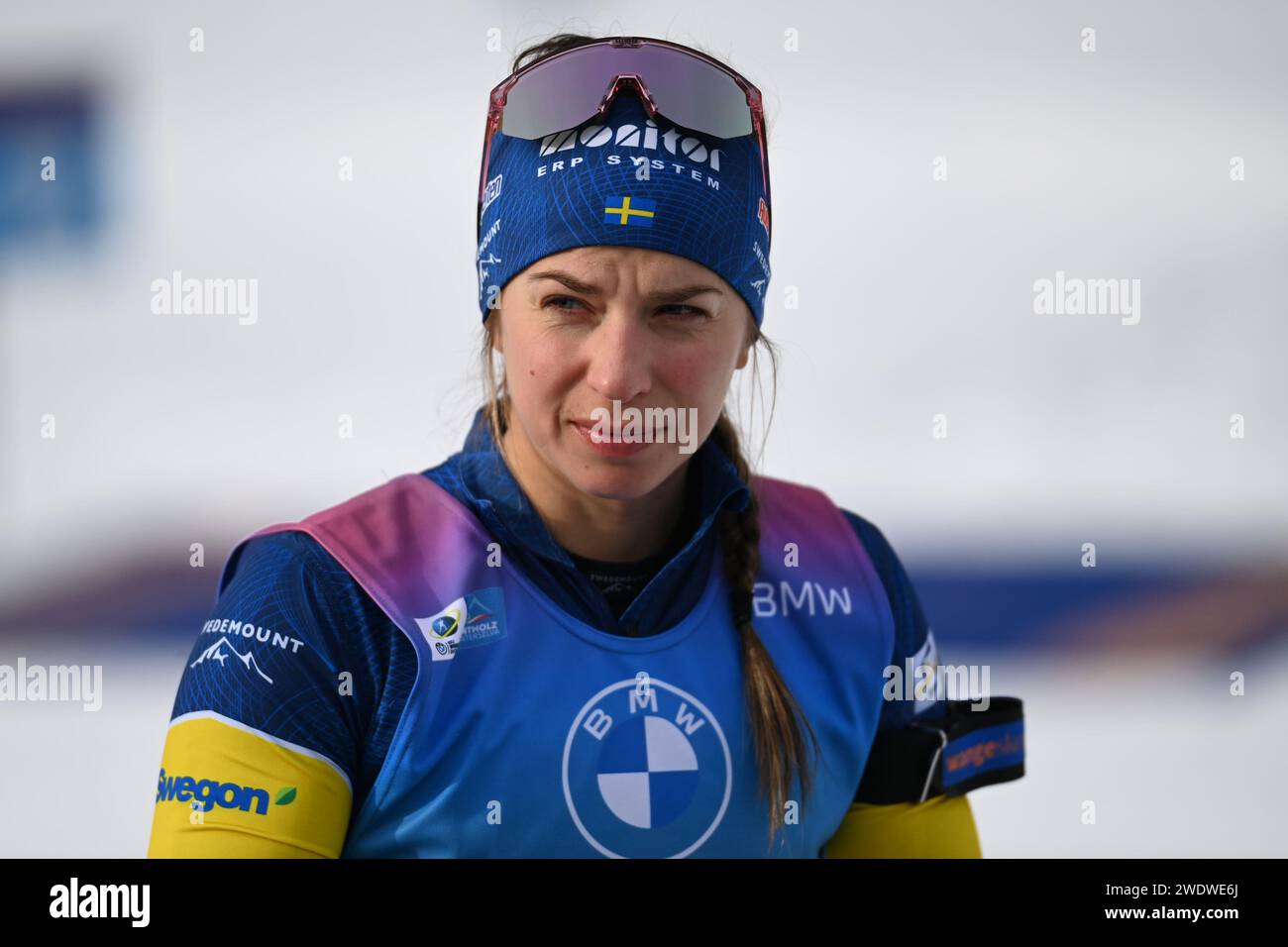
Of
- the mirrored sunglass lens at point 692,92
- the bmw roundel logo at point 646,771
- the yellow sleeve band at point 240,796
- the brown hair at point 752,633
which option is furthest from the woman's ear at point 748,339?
the yellow sleeve band at point 240,796

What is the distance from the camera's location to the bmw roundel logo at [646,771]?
4.02 feet

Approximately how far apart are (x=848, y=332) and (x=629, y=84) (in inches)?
60.1

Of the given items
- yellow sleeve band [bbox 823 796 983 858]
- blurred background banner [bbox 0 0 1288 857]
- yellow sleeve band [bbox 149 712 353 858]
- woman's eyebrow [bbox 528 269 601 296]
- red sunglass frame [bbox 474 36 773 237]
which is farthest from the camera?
blurred background banner [bbox 0 0 1288 857]

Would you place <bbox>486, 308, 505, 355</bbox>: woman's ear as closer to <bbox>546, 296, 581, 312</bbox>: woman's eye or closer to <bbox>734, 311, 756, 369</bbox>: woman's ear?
<bbox>546, 296, 581, 312</bbox>: woman's eye

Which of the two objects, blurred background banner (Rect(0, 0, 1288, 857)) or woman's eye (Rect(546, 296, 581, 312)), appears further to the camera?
blurred background banner (Rect(0, 0, 1288, 857))

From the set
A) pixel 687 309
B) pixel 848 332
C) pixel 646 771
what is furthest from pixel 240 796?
pixel 848 332

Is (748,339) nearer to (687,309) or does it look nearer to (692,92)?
(687,309)

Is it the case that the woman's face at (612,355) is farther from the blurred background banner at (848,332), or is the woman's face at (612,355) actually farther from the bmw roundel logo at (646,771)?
the blurred background banner at (848,332)

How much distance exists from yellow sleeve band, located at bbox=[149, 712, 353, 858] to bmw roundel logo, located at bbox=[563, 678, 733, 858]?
0.88 feet

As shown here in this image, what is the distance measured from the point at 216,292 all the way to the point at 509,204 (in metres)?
1.82

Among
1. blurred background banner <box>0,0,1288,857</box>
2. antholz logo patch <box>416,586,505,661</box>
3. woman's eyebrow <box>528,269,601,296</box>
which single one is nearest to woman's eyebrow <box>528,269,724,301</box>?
woman's eyebrow <box>528,269,601,296</box>

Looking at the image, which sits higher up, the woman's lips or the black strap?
the woman's lips

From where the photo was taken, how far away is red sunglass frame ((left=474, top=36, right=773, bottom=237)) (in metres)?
1.30

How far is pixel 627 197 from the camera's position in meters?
1.23
